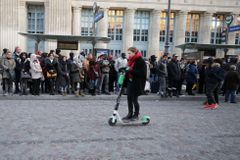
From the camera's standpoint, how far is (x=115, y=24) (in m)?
42.7

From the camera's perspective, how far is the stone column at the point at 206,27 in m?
43.1

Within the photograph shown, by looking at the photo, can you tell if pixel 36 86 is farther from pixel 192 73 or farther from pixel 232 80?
pixel 232 80

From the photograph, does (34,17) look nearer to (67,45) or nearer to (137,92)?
(67,45)

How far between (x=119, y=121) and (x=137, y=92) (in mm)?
1040

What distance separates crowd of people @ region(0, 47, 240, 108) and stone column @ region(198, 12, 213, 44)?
30.3 m

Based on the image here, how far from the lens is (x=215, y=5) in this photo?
42.8 meters

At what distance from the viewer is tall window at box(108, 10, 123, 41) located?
4241cm

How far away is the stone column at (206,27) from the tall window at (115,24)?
13.7 metres

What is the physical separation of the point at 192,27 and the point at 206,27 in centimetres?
238

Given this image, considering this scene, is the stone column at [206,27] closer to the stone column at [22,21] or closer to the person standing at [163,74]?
the stone column at [22,21]

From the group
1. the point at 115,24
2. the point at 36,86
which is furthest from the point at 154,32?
the point at 36,86

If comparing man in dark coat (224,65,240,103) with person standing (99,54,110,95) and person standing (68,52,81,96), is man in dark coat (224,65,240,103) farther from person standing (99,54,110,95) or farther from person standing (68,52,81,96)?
person standing (68,52,81,96)

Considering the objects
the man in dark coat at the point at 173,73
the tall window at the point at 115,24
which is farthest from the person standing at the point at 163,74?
the tall window at the point at 115,24

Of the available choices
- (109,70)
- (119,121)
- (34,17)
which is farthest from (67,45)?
(34,17)
